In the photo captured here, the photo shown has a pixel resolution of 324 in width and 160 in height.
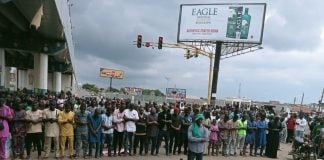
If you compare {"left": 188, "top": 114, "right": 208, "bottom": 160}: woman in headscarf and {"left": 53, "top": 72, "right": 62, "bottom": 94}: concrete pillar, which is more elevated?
{"left": 188, "top": 114, "right": 208, "bottom": 160}: woman in headscarf

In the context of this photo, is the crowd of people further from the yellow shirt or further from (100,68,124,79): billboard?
(100,68,124,79): billboard

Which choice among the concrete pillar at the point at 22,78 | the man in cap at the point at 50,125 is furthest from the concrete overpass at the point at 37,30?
the concrete pillar at the point at 22,78

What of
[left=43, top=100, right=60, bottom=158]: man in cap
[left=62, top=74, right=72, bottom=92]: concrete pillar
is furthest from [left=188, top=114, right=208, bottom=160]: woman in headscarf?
[left=62, top=74, right=72, bottom=92]: concrete pillar

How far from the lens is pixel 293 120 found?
27922 millimetres

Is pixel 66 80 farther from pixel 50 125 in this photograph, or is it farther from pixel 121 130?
pixel 50 125

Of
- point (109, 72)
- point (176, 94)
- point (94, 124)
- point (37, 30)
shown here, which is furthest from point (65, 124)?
point (109, 72)

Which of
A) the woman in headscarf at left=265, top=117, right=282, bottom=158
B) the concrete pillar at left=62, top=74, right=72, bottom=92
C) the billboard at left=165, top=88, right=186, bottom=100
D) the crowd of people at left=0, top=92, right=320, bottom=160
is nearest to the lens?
the crowd of people at left=0, top=92, right=320, bottom=160

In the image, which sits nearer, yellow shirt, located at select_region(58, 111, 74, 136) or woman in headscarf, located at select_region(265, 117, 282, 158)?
yellow shirt, located at select_region(58, 111, 74, 136)

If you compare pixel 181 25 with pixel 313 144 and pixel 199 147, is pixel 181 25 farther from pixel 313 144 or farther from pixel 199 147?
pixel 199 147

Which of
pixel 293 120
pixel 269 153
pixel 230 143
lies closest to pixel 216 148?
pixel 230 143

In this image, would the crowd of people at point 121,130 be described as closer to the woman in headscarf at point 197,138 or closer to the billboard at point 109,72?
the woman in headscarf at point 197,138

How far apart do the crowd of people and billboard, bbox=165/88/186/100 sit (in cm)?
1820

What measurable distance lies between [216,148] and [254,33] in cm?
2301

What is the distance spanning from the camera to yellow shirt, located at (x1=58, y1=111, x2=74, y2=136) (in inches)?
569
